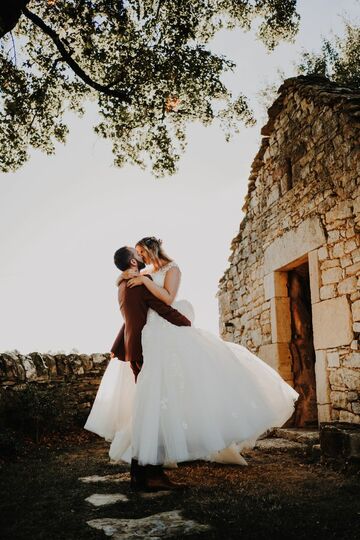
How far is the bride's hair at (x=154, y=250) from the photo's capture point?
376 centimetres

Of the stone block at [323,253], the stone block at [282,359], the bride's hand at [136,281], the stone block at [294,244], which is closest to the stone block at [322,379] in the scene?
the stone block at [282,359]

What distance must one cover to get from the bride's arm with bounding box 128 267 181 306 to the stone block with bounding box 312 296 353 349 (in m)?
2.34

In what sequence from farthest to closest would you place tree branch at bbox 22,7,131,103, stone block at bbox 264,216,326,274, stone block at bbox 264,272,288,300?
stone block at bbox 264,272,288,300
tree branch at bbox 22,7,131,103
stone block at bbox 264,216,326,274

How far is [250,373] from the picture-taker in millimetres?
3383

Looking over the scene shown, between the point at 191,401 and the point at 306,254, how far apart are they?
132 inches

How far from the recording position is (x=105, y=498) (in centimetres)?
300

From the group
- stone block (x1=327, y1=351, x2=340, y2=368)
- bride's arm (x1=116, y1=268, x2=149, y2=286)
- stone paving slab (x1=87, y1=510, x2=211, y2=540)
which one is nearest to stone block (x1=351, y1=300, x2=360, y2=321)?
stone block (x1=327, y1=351, x2=340, y2=368)

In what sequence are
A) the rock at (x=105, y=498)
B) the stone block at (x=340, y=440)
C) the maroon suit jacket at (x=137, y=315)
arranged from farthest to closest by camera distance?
the stone block at (x=340, y=440), the maroon suit jacket at (x=137, y=315), the rock at (x=105, y=498)

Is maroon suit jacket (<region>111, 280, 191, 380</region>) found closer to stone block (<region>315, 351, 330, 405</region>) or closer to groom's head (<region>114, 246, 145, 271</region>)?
groom's head (<region>114, 246, 145, 271</region>)

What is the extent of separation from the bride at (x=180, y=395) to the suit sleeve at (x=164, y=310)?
46mm

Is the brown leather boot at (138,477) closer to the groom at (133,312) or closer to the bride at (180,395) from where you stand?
the bride at (180,395)

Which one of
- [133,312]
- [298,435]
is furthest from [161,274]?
[298,435]

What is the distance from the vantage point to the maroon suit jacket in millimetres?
3441

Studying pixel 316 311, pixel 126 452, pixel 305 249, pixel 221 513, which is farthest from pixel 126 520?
pixel 305 249
